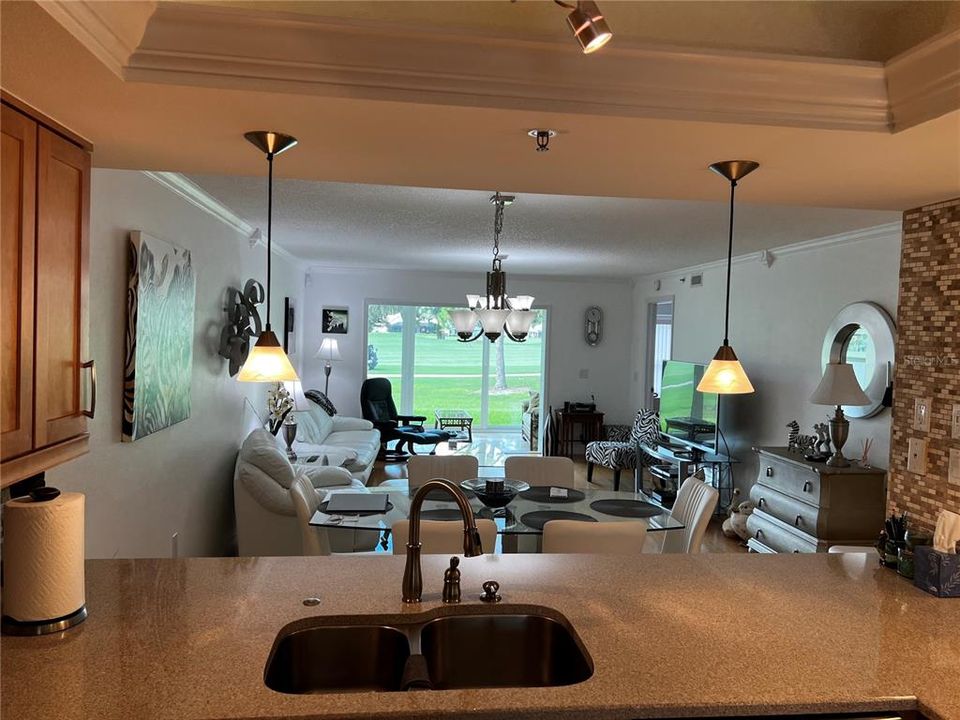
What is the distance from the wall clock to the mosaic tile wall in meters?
7.09

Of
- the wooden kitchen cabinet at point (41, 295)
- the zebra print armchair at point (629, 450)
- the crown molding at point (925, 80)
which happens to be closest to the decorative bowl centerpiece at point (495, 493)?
the wooden kitchen cabinet at point (41, 295)

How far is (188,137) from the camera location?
1812 mm

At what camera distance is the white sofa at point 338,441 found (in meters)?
6.48

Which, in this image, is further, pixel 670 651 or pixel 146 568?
pixel 146 568

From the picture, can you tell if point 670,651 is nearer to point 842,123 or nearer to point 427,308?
point 842,123

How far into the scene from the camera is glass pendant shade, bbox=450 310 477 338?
4.86 meters

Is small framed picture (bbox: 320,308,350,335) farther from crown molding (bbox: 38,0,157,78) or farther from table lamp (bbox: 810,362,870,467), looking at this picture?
crown molding (bbox: 38,0,157,78)

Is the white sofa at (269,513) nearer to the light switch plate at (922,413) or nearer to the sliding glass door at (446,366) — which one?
the light switch plate at (922,413)

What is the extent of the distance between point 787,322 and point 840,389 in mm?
1433

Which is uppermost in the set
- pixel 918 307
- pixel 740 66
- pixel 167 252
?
pixel 740 66

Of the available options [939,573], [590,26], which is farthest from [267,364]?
[939,573]

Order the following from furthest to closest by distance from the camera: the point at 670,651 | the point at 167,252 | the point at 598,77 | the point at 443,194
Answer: the point at 443,194
the point at 167,252
the point at 670,651
the point at 598,77

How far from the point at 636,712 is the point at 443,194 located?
317 centimetres

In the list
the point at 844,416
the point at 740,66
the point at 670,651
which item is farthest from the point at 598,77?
the point at 844,416
